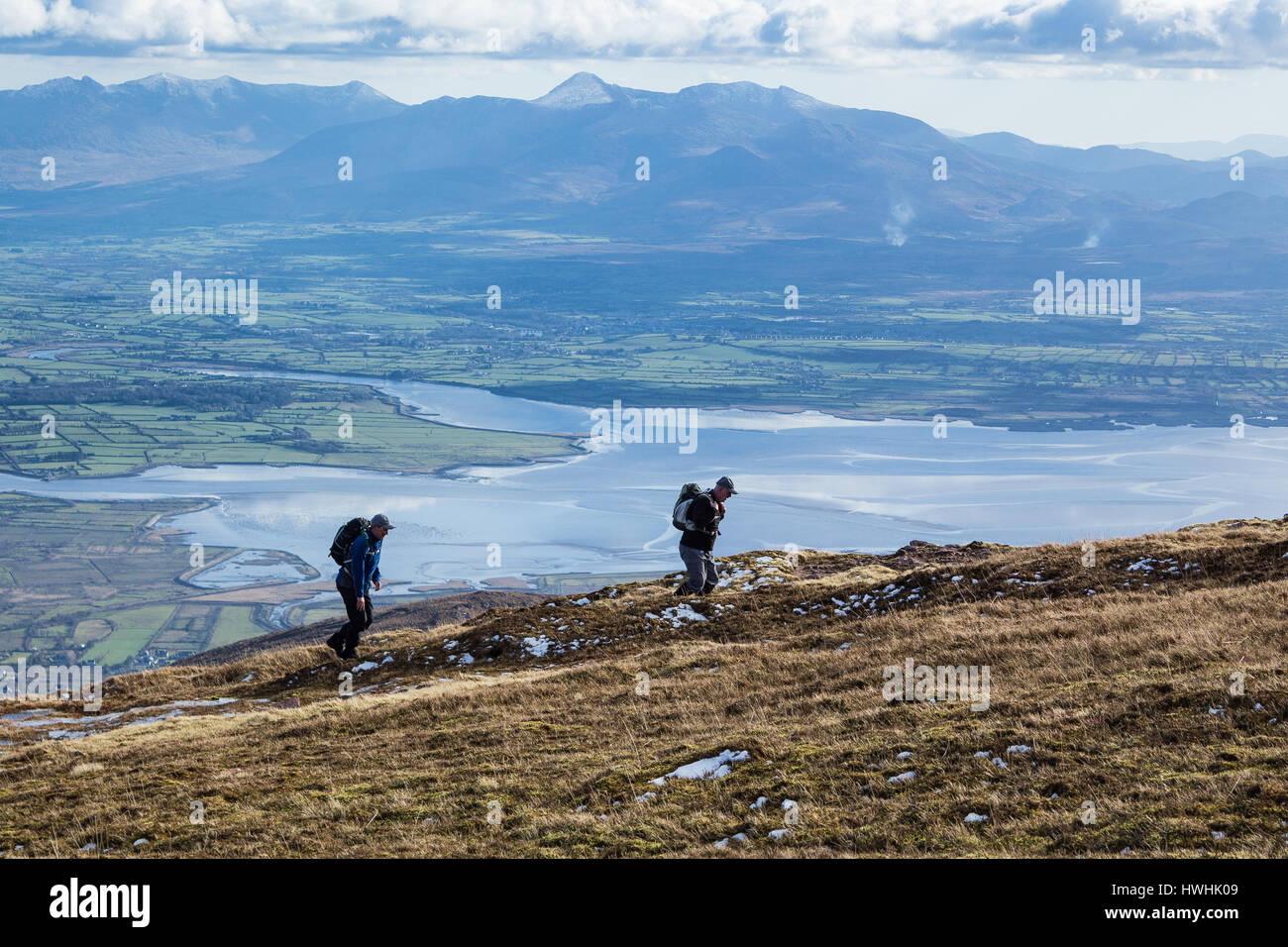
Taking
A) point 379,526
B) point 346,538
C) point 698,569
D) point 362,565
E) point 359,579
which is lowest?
point 698,569

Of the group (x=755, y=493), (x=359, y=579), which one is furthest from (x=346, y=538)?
(x=755, y=493)

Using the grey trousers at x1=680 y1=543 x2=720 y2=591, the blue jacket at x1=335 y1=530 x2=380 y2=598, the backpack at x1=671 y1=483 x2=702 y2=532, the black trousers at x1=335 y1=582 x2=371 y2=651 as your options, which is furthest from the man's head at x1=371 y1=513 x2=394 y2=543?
the grey trousers at x1=680 y1=543 x2=720 y2=591

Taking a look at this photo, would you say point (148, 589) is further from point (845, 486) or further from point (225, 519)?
point (845, 486)

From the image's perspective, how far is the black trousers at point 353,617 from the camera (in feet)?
64.5

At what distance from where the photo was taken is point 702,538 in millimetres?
21500

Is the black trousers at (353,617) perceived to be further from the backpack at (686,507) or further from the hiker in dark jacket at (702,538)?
the hiker in dark jacket at (702,538)

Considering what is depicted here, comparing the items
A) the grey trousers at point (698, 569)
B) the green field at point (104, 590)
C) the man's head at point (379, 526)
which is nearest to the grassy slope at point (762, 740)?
the grey trousers at point (698, 569)

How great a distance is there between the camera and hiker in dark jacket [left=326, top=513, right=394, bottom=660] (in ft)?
62.6

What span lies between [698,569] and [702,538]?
85 centimetres

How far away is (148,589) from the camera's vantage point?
9375 cm

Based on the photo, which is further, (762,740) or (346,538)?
(346,538)

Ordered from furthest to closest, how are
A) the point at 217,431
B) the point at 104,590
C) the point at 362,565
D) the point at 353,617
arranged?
1. the point at 217,431
2. the point at 104,590
3. the point at 353,617
4. the point at 362,565

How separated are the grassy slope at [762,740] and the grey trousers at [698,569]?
1287 mm

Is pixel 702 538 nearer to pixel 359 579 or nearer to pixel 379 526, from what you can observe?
pixel 379 526
